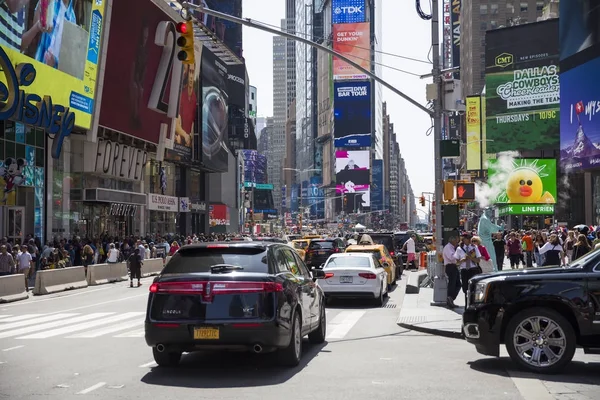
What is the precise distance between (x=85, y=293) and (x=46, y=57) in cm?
1697

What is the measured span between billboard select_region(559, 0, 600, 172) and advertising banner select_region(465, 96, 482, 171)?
33.6 metres

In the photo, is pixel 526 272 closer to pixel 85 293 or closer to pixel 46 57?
pixel 85 293

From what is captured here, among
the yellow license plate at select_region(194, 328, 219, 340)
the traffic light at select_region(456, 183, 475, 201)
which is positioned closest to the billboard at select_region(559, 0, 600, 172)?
the traffic light at select_region(456, 183, 475, 201)

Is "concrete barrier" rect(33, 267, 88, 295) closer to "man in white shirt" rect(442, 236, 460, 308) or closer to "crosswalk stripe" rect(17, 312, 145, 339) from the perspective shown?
"crosswalk stripe" rect(17, 312, 145, 339)

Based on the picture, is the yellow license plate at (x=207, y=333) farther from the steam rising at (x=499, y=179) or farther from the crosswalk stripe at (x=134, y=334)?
the steam rising at (x=499, y=179)

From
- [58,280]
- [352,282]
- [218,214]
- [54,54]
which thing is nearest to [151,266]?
[58,280]

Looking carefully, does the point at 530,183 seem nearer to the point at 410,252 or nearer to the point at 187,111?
the point at 187,111

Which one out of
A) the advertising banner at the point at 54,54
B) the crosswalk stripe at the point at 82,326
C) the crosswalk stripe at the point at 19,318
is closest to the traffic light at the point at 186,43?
the crosswalk stripe at the point at 82,326

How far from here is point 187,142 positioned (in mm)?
72312

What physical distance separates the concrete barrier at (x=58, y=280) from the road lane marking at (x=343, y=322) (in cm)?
1226

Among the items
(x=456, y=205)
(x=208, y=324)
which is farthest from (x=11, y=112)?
(x=208, y=324)

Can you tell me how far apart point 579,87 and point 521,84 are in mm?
27741

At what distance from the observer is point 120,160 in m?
56.2

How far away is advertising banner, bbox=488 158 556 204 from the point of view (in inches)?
2566
